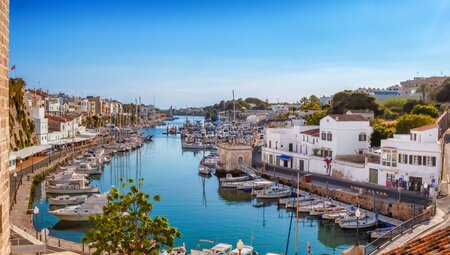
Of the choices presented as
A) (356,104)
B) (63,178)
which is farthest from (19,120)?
(356,104)

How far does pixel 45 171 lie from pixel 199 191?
16559 mm

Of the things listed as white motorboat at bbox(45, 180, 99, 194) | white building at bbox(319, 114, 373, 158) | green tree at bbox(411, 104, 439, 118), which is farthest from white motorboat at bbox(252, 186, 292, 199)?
green tree at bbox(411, 104, 439, 118)

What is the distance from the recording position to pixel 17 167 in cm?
4650

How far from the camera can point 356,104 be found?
6756cm

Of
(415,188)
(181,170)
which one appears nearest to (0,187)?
(415,188)

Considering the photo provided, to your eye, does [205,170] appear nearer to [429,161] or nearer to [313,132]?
[313,132]

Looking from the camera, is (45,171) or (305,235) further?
(45,171)

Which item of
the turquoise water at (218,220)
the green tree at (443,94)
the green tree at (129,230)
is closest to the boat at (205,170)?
the turquoise water at (218,220)

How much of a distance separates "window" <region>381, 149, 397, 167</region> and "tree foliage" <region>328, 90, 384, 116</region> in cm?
3236

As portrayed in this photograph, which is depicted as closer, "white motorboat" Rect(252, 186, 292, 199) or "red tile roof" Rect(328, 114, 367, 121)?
"white motorboat" Rect(252, 186, 292, 199)

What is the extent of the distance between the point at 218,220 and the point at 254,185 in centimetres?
957

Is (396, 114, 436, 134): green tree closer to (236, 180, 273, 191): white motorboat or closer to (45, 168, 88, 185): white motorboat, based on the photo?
(236, 180, 273, 191): white motorboat

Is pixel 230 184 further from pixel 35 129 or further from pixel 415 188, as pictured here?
pixel 35 129

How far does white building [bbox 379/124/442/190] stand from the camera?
31812mm
